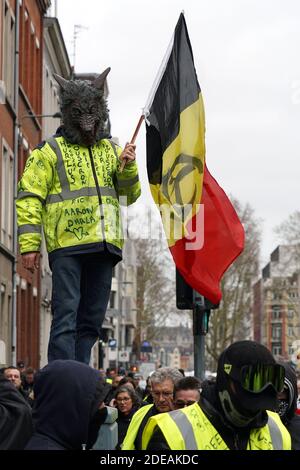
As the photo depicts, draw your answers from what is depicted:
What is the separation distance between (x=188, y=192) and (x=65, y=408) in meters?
4.47

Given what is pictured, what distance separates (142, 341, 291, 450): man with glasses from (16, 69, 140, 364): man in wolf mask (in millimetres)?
2717

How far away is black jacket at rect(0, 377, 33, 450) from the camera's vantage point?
482 cm

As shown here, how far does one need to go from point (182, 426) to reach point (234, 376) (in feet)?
0.96

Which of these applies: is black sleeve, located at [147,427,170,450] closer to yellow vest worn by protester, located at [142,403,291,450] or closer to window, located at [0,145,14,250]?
yellow vest worn by protester, located at [142,403,291,450]

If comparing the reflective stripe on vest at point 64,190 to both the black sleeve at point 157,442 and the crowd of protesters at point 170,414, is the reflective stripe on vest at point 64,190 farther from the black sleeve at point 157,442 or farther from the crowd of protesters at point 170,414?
the black sleeve at point 157,442

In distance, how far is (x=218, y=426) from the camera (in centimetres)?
507

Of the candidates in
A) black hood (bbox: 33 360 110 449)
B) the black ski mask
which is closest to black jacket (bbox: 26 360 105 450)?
black hood (bbox: 33 360 110 449)

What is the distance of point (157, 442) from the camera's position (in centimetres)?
502

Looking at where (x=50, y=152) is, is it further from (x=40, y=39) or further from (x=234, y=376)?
(x=40, y=39)

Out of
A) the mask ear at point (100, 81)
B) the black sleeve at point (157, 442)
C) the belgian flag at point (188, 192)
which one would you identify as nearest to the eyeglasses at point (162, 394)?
the belgian flag at point (188, 192)

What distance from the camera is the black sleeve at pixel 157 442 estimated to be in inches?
196

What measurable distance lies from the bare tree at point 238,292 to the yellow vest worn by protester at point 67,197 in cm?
8055

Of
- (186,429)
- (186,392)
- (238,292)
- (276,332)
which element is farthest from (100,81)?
(276,332)

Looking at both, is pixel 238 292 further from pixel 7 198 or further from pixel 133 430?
pixel 133 430
